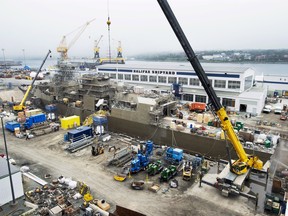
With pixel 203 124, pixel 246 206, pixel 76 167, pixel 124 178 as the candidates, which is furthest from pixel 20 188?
pixel 203 124

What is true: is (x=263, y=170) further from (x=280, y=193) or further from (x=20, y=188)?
(x=20, y=188)

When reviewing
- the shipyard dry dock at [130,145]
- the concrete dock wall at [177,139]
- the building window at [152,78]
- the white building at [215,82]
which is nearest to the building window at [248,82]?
the white building at [215,82]

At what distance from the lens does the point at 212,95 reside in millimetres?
17312

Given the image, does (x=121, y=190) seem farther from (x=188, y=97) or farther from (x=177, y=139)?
(x=188, y=97)

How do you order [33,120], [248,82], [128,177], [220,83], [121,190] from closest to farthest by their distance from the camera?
[121,190]
[128,177]
[33,120]
[220,83]
[248,82]

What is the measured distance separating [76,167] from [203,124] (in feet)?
56.9

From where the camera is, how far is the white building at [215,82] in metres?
37.4

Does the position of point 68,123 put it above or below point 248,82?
below

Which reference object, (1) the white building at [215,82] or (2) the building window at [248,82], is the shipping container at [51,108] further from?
(2) the building window at [248,82]

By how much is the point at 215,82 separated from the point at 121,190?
3096 centimetres

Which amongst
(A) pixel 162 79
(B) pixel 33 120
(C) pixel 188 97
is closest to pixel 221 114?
(C) pixel 188 97

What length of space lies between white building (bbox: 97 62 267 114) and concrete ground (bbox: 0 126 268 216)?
23.1m

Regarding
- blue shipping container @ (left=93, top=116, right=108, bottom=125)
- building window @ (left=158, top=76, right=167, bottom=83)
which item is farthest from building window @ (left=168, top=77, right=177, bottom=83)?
blue shipping container @ (left=93, top=116, right=108, bottom=125)

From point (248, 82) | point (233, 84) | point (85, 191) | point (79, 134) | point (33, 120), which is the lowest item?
point (85, 191)
